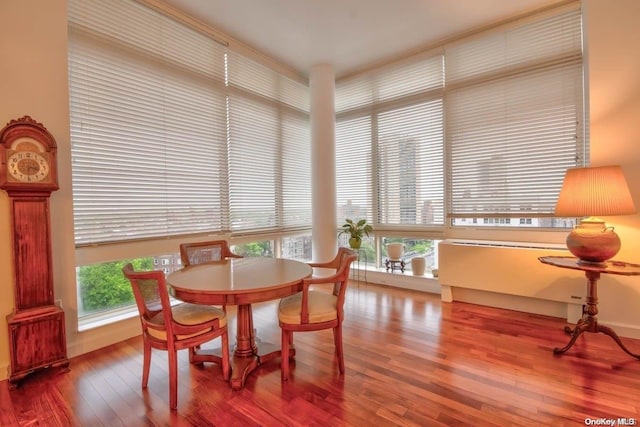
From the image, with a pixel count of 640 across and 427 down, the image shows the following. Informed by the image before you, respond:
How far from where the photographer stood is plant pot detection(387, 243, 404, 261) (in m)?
4.41

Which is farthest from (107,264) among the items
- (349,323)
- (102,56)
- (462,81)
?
(462,81)

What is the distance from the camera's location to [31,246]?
2158 millimetres

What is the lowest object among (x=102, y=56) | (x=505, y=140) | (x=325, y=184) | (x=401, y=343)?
(x=401, y=343)

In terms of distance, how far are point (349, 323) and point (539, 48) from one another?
381 centimetres

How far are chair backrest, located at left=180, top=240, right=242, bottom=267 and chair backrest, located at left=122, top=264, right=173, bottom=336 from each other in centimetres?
65

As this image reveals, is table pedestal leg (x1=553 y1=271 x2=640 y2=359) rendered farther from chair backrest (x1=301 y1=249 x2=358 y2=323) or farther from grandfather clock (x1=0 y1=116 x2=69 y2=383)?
grandfather clock (x1=0 y1=116 x2=69 y2=383)

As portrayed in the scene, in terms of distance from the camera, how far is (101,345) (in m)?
2.65

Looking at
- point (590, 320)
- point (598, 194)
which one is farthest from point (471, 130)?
point (590, 320)

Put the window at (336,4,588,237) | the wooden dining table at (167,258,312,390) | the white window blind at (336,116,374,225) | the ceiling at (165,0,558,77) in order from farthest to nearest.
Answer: the white window blind at (336,116,374,225) < the window at (336,4,588,237) < the ceiling at (165,0,558,77) < the wooden dining table at (167,258,312,390)

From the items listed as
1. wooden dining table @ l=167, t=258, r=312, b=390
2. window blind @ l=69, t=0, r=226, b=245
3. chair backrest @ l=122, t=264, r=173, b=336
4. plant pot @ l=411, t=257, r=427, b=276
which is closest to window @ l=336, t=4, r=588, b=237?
plant pot @ l=411, t=257, r=427, b=276

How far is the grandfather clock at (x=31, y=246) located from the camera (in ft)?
6.77

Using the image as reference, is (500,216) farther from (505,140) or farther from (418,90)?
(418,90)

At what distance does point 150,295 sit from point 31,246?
1.04m

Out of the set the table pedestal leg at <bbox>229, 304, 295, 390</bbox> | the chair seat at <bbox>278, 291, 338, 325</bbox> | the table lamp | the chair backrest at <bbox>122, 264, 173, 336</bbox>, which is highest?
the table lamp
